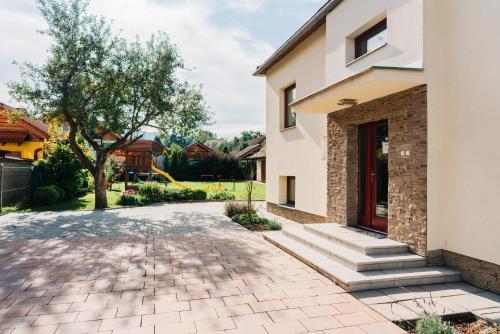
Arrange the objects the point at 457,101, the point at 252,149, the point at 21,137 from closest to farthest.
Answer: the point at 457,101 → the point at 21,137 → the point at 252,149

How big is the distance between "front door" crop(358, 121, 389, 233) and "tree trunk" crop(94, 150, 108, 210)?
35.2 feet

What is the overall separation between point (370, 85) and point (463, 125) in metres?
1.48

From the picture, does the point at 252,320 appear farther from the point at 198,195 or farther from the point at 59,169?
the point at 59,169

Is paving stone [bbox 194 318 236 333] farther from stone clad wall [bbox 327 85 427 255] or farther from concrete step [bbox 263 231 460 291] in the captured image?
stone clad wall [bbox 327 85 427 255]

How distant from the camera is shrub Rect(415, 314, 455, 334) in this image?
303 cm

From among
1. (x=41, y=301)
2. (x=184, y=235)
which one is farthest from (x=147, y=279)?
(x=184, y=235)

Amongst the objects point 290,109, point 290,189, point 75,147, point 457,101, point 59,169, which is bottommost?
point 290,189

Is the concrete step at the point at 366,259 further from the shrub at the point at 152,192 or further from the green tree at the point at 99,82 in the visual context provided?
the shrub at the point at 152,192

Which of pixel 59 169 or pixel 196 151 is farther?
pixel 196 151

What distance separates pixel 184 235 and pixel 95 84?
7.91 metres

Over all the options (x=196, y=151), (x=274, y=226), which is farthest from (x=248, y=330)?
(x=196, y=151)

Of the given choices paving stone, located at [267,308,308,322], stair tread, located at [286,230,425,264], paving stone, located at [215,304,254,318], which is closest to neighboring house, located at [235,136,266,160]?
stair tread, located at [286,230,425,264]

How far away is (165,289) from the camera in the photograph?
4.43m

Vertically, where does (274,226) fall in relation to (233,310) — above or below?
above
